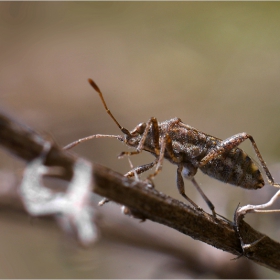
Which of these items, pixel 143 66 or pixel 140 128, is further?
pixel 143 66

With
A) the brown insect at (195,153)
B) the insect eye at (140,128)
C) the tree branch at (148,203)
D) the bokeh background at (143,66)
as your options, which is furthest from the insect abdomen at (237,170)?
the bokeh background at (143,66)

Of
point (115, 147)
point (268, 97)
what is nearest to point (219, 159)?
point (115, 147)

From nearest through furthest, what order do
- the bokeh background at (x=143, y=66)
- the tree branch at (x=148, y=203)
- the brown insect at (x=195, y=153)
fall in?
the tree branch at (x=148, y=203), the brown insect at (x=195, y=153), the bokeh background at (x=143, y=66)

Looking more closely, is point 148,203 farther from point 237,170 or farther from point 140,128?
point 237,170

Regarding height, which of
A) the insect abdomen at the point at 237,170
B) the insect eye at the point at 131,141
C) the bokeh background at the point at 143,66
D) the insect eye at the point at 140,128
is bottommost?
the insect abdomen at the point at 237,170

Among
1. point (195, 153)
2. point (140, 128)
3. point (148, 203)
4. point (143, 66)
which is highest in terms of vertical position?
point (143, 66)

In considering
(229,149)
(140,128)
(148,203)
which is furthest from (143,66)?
(148,203)

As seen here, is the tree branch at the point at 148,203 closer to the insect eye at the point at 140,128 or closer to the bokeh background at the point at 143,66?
the insect eye at the point at 140,128
